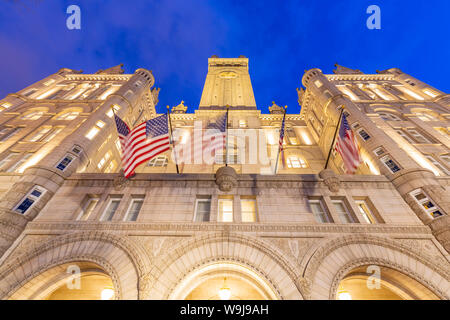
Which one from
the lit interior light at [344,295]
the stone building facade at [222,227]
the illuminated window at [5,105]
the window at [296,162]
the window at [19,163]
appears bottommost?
the lit interior light at [344,295]

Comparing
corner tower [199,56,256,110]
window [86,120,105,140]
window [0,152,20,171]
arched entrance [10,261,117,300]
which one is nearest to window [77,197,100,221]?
arched entrance [10,261,117,300]

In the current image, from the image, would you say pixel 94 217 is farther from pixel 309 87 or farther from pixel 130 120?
pixel 309 87

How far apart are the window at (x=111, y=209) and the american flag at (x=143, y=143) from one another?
2.85 m

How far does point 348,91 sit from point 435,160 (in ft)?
58.0

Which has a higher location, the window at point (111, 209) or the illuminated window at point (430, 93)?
the illuminated window at point (430, 93)

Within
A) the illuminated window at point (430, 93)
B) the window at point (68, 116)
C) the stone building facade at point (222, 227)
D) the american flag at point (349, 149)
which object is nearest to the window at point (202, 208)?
the stone building facade at point (222, 227)

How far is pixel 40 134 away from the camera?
21.8m

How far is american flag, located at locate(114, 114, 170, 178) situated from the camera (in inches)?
503

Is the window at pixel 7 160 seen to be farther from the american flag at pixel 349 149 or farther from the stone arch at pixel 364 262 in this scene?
the american flag at pixel 349 149

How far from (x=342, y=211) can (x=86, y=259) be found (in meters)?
15.5

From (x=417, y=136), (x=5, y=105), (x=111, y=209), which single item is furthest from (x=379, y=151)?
(x=5, y=105)

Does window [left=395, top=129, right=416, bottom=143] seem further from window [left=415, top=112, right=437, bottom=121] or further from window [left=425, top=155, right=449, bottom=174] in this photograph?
window [left=415, top=112, right=437, bottom=121]

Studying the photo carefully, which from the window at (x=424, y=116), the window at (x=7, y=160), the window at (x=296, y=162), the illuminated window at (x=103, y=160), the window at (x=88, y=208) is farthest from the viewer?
the window at (x=424, y=116)

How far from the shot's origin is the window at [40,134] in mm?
21042
